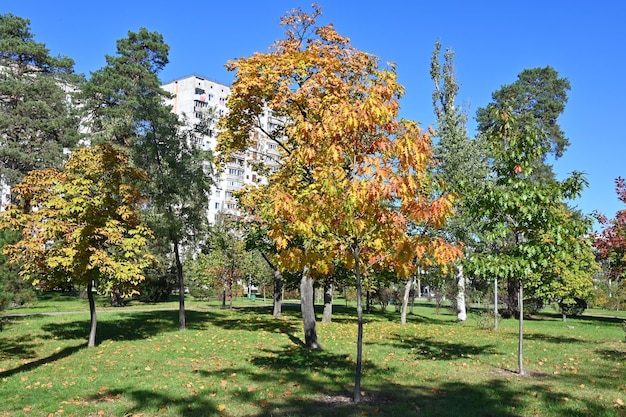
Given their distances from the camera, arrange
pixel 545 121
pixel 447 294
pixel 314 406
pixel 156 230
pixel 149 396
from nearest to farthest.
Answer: pixel 314 406 < pixel 149 396 < pixel 156 230 < pixel 447 294 < pixel 545 121

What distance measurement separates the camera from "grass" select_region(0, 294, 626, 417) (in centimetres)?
725

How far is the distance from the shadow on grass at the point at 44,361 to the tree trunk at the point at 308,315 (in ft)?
22.5

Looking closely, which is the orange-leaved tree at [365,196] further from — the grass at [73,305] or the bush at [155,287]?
the bush at [155,287]

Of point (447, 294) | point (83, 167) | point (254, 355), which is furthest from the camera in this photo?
point (447, 294)

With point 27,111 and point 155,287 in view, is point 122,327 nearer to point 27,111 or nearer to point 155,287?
point 155,287

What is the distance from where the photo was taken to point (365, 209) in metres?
7.80

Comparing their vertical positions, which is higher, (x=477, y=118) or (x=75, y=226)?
(x=477, y=118)

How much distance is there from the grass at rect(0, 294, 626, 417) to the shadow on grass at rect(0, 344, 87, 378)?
0.03 meters

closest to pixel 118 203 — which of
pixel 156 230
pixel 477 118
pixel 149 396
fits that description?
pixel 156 230

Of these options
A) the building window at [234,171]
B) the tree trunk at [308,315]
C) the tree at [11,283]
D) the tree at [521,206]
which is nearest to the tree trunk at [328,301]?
the tree trunk at [308,315]

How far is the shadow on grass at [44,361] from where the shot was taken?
10.5 metres

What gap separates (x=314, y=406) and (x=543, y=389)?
4.29 meters

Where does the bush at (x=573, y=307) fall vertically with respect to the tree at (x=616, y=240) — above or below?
Answer: below

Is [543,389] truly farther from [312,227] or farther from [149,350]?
[149,350]
